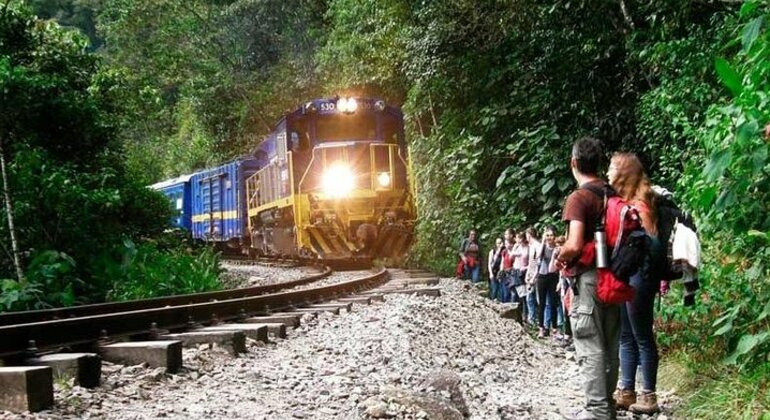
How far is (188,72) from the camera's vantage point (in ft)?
102

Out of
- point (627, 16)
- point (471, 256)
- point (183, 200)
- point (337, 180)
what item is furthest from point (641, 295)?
point (183, 200)

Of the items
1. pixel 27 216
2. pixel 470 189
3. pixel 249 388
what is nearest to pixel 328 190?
pixel 470 189

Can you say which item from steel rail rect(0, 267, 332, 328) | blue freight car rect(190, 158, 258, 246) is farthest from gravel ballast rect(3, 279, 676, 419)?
blue freight car rect(190, 158, 258, 246)

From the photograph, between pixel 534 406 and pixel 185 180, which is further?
pixel 185 180

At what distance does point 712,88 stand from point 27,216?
8.36 meters

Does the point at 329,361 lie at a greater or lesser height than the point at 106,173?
lesser

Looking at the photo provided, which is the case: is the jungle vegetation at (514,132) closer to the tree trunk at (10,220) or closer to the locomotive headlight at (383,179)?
the tree trunk at (10,220)

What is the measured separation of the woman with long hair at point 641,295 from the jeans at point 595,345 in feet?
1.58

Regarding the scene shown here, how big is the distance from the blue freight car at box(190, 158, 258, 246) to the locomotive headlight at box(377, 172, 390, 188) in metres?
6.10

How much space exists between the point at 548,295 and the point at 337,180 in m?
6.83

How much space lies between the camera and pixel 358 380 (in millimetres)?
4676

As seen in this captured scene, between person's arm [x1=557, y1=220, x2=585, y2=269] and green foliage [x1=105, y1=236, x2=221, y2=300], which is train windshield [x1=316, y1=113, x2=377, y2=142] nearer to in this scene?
green foliage [x1=105, y1=236, x2=221, y2=300]

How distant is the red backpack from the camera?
362 cm

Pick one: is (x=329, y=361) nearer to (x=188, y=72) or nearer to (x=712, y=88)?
(x=712, y=88)
